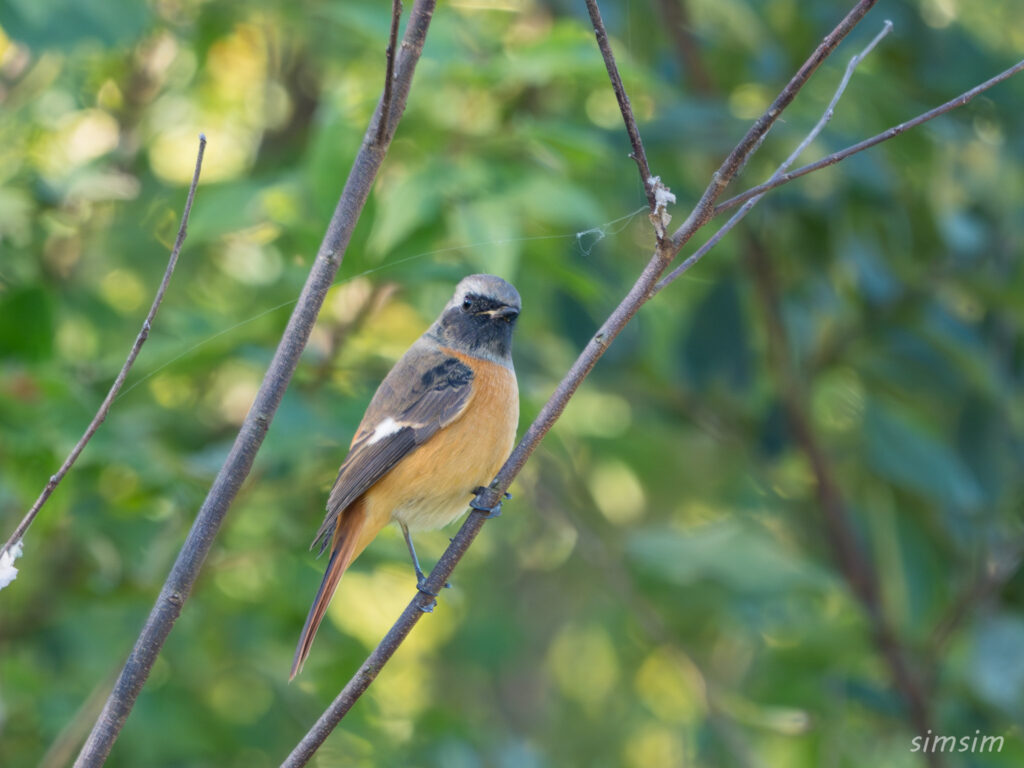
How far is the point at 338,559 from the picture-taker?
3.09m

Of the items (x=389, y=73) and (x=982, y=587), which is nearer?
(x=389, y=73)

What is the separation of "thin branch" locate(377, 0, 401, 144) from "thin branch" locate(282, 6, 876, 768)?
0.54 meters

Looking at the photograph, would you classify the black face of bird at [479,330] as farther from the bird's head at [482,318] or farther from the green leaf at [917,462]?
the green leaf at [917,462]

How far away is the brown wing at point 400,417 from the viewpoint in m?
3.17

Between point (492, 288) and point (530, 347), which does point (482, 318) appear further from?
point (530, 347)

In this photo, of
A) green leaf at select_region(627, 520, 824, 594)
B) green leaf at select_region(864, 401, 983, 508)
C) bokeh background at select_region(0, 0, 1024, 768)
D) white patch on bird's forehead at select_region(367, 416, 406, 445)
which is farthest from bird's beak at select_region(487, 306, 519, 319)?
green leaf at select_region(864, 401, 983, 508)

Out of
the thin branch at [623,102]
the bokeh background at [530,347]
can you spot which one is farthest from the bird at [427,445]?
the thin branch at [623,102]

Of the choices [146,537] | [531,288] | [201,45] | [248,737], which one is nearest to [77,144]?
[201,45]

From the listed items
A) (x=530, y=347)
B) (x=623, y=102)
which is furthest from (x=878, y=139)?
(x=530, y=347)

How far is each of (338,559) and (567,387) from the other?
1418 millimetres

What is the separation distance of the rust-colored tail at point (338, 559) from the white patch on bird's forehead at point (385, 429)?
0.67ft

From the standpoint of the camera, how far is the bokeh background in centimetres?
346

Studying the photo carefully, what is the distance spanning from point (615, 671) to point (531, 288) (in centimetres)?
260

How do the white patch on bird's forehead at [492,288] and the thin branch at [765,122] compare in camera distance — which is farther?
the white patch on bird's forehead at [492,288]
